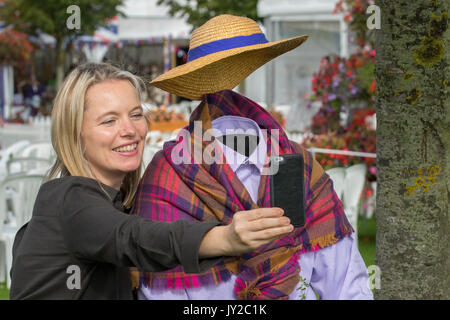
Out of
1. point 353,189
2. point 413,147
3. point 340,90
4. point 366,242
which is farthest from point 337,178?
point 413,147

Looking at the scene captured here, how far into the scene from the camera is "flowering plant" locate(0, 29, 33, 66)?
18344mm

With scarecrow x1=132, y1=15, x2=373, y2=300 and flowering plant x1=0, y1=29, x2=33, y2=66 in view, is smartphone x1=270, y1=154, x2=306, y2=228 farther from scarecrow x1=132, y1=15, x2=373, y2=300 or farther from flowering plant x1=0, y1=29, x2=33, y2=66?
flowering plant x1=0, y1=29, x2=33, y2=66

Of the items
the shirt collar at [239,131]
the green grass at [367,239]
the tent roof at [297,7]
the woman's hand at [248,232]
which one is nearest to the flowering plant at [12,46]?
the tent roof at [297,7]

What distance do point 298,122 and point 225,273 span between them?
10.7m

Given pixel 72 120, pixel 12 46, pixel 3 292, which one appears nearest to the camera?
pixel 72 120

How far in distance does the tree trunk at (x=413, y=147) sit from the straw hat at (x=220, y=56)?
0.33 m

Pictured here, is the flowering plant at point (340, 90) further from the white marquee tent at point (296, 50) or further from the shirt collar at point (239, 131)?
the shirt collar at point (239, 131)

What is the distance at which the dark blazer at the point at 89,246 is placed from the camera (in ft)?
4.91

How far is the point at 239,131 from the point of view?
2.13 m

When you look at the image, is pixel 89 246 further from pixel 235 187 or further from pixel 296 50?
pixel 296 50

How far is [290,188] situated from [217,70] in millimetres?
655
